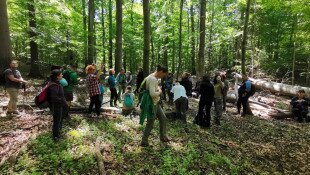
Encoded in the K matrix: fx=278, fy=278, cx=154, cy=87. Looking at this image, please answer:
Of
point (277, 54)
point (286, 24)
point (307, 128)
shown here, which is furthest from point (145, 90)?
point (277, 54)

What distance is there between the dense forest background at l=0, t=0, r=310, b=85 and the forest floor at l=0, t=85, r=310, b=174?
414 cm

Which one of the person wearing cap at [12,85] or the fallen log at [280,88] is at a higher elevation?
the person wearing cap at [12,85]

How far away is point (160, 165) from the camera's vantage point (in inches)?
267

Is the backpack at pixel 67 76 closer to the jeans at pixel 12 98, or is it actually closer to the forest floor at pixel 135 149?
the forest floor at pixel 135 149

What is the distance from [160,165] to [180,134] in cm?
258

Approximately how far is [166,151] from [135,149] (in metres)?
0.84

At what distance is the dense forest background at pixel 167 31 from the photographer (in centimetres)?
1586

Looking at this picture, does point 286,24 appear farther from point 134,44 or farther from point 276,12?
point 134,44

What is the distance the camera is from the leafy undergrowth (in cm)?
619

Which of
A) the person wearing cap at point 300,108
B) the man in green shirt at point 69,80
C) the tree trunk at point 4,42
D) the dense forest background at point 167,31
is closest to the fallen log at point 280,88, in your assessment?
the dense forest background at point 167,31

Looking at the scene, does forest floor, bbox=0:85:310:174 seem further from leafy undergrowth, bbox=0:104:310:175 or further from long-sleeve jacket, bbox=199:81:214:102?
long-sleeve jacket, bbox=199:81:214:102

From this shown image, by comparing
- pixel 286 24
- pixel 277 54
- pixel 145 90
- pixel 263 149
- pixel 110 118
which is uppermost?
pixel 286 24

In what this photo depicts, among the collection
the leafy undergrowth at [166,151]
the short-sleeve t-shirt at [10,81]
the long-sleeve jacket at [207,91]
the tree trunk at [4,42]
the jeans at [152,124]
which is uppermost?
the tree trunk at [4,42]

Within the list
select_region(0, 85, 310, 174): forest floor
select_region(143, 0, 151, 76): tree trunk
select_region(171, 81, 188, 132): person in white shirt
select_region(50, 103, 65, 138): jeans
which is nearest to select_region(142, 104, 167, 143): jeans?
select_region(0, 85, 310, 174): forest floor
